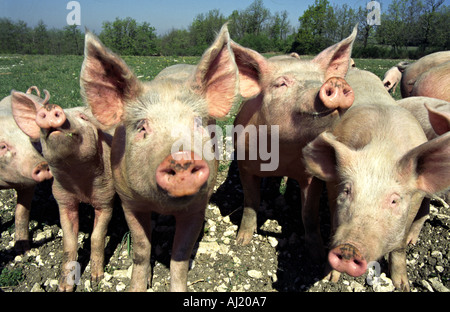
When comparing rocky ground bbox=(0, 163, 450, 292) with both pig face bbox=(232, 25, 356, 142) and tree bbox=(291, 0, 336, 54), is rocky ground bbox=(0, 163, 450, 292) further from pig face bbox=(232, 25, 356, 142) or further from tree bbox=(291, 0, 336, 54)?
tree bbox=(291, 0, 336, 54)

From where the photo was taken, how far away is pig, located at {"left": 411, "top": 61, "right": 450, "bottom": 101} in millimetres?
5137

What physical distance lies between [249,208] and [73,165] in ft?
6.69

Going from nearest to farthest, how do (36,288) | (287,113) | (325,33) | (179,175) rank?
(179,175), (36,288), (287,113), (325,33)

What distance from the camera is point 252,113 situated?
158 inches

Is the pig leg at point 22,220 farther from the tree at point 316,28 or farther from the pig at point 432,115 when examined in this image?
the tree at point 316,28

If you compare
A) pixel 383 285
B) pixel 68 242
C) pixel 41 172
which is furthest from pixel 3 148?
pixel 383 285

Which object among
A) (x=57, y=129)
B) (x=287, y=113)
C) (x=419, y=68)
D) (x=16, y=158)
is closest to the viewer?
(x=57, y=129)

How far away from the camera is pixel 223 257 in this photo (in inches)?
152

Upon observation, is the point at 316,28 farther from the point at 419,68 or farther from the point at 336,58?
the point at 336,58

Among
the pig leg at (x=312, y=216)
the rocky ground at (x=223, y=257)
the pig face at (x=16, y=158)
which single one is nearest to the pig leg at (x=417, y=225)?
the rocky ground at (x=223, y=257)

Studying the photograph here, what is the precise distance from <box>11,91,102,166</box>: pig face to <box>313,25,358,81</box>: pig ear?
255 cm

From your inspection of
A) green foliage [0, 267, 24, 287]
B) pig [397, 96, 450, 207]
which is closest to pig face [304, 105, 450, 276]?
pig [397, 96, 450, 207]

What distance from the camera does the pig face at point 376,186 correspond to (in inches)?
94.4
